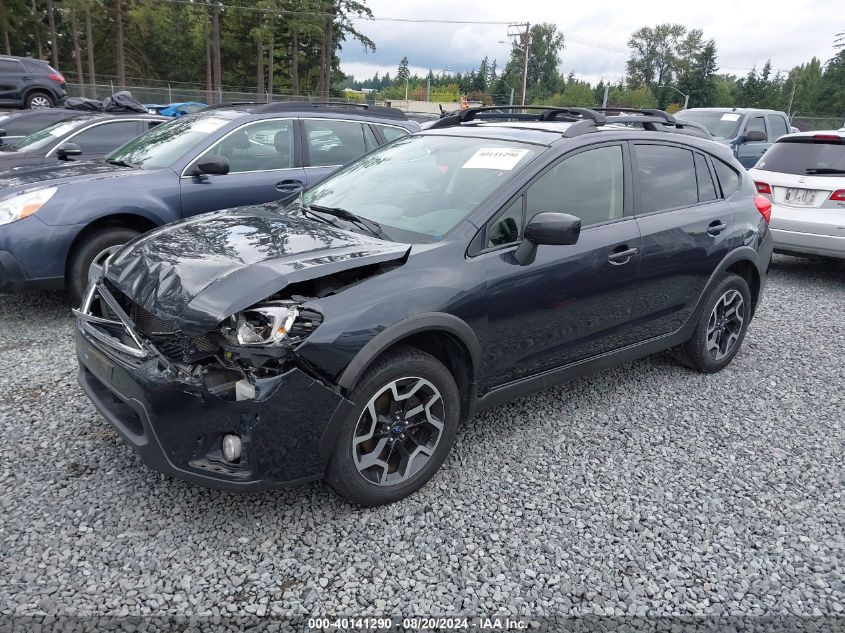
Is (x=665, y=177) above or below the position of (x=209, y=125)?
below

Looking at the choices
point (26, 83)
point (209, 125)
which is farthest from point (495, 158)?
point (26, 83)

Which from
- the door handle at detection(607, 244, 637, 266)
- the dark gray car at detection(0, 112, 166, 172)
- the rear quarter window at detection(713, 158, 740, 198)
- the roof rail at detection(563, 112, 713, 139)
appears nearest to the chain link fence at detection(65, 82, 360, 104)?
the dark gray car at detection(0, 112, 166, 172)

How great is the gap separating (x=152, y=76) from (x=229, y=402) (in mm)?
63778

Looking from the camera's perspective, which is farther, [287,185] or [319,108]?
[319,108]

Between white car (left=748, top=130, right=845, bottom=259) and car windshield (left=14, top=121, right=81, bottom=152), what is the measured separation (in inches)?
342

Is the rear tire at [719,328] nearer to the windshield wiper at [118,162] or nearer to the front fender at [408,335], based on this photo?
the front fender at [408,335]

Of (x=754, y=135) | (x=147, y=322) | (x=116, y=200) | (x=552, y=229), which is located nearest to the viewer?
(x=147, y=322)

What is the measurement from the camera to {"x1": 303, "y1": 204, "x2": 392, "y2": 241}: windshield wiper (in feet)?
10.6

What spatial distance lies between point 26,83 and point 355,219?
19.4 meters

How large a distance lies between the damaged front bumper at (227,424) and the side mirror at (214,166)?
3100 mm

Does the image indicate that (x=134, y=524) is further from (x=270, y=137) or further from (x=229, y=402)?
(x=270, y=137)

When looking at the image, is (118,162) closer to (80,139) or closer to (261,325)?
(80,139)

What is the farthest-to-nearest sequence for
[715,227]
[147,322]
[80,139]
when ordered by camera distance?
[80,139], [715,227], [147,322]

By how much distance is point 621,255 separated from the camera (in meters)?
3.69
